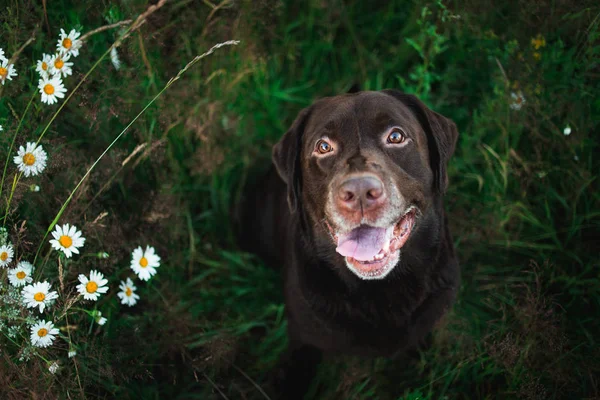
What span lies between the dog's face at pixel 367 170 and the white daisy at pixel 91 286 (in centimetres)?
94

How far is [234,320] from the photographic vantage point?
3197mm

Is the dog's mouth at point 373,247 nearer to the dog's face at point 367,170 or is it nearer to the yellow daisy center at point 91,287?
the dog's face at point 367,170

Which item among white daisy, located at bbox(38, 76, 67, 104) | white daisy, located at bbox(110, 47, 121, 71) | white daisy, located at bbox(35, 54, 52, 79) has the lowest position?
white daisy, located at bbox(38, 76, 67, 104)

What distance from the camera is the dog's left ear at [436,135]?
8.00 ft

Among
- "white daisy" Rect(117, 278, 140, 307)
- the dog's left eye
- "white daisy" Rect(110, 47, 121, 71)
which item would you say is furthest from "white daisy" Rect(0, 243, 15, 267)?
the dog's left eye

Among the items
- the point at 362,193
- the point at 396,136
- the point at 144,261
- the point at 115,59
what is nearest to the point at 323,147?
the point at 396,136

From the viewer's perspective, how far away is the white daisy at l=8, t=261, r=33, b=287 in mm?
2213

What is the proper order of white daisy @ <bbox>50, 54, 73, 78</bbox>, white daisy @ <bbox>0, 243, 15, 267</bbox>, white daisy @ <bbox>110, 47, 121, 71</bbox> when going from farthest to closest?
white daisy @ <bbox>110, 47, 121, 71</bbox>, white daisy @ <bbox>50, 54, 73, 78</bbox>, white daisy @ <bbox>0, 243, 15, 267</bbox>

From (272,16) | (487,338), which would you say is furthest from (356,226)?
(272,16)

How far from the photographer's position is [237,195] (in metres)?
3.70

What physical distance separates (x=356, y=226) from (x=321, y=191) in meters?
0.29

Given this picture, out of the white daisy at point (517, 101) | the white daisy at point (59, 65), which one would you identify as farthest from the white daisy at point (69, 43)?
the white daisy at point (517, 101)

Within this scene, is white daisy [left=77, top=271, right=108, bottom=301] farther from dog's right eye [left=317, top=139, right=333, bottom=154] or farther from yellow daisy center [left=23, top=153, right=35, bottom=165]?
dog's right eye [left=317, top=139, right=333, bottom=154]

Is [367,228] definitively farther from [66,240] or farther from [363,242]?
[66,240]
